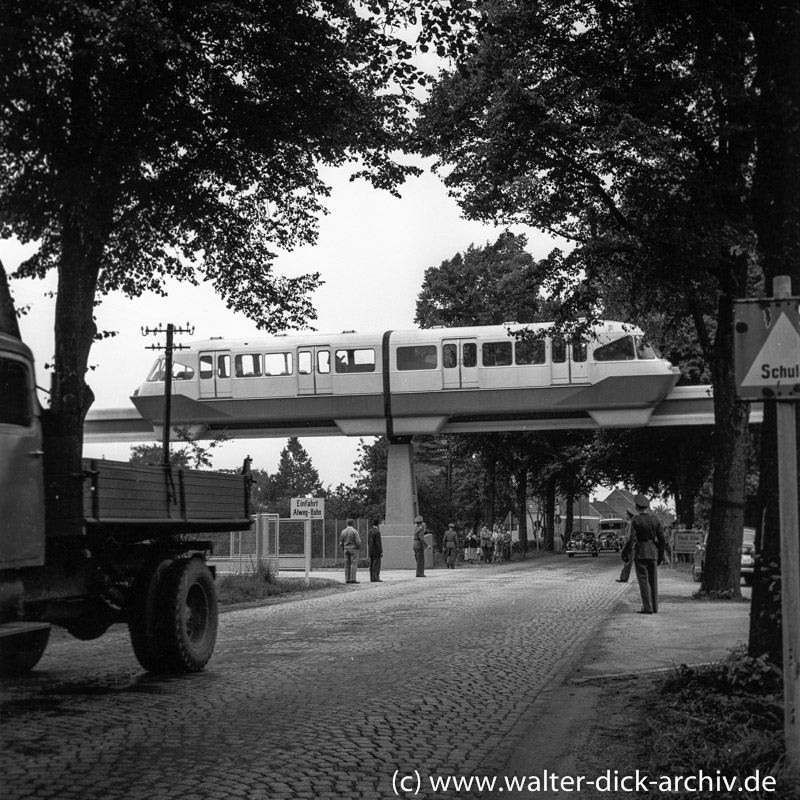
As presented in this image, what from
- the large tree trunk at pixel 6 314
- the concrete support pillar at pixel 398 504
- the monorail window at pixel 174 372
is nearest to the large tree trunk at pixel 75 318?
the large tree trunk at pixel 6 314

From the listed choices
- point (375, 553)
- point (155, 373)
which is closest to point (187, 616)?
point (375, 553)

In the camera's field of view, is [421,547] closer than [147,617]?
No

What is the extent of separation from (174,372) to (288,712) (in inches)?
1337

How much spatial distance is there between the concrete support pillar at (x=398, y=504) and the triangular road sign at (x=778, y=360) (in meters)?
35.2

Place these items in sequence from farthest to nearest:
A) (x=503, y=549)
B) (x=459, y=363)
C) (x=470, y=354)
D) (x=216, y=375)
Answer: (x=503, y=549) → (x=216, y=375) → (x=459, y=363) → (x=470, y=354)

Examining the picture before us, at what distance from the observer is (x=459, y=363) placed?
38.8m

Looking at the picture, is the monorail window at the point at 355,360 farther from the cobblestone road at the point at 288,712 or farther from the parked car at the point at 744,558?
the cobblestone road at the point at 288,712

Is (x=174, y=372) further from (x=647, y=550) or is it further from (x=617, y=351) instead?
(x=647, y=550)

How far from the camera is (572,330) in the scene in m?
20.7

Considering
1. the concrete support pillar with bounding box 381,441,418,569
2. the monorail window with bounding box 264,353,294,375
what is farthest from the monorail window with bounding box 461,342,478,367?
the monorail window with bounding box 264,353,294,375

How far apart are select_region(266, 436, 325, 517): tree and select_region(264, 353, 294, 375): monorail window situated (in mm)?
93261

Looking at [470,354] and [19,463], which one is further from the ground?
[470,354]

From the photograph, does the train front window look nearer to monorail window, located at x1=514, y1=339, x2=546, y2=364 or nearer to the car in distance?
monorail window, located at x1=514, y1=339, x2=546, y2=364

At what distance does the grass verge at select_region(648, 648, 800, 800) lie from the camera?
5.24m
